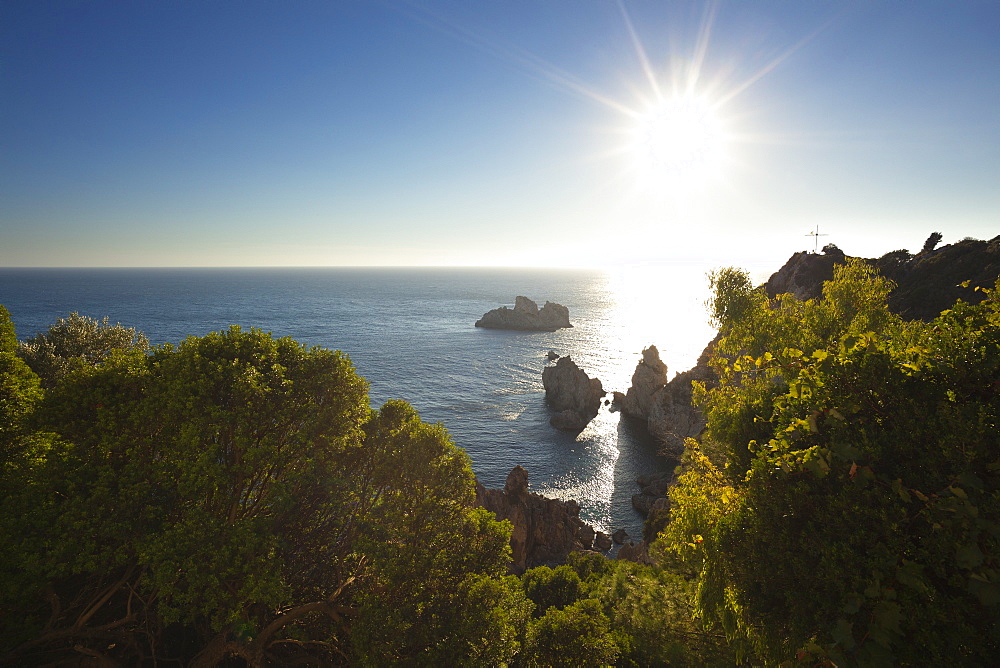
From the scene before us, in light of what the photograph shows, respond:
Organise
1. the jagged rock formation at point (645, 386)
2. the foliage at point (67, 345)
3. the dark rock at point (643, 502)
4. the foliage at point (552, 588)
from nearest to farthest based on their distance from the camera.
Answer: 1. the foliage at point (552, 588)
2. the foliage at point (67, 345)
3. the dark rock at point (643, 502)
4. the jagged rock formation at point (645, 386)

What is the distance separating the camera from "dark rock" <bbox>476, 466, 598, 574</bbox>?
32750 mm

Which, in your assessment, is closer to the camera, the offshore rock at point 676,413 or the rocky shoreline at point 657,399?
the rocky shoreline at point 657,399

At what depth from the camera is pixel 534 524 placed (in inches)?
1348

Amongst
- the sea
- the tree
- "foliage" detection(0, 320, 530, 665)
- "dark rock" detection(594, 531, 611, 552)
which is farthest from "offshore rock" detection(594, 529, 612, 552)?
the tree

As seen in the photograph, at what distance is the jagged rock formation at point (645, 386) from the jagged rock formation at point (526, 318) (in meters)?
72.9

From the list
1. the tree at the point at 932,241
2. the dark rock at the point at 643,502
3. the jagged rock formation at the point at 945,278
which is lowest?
the dark rock at the point at 643,502

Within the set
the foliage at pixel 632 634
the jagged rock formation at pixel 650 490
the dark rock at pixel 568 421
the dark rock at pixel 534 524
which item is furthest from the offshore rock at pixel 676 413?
the foliage at pixel 632 634

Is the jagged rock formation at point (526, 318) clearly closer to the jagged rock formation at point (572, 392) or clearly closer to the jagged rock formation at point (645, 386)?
the jagged rock formation at point (572, 392)

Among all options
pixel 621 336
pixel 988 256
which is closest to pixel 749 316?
pixel 988 256

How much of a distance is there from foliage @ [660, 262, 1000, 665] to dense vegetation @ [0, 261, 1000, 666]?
4cm

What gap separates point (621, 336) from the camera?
13188 cm

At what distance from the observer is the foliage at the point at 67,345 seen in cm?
2492

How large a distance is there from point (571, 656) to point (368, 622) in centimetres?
542

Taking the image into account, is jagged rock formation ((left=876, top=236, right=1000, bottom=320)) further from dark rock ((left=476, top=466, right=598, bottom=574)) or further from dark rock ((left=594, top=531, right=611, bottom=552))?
dark rock ((left=476, top=466, right=598, bottom=574))
